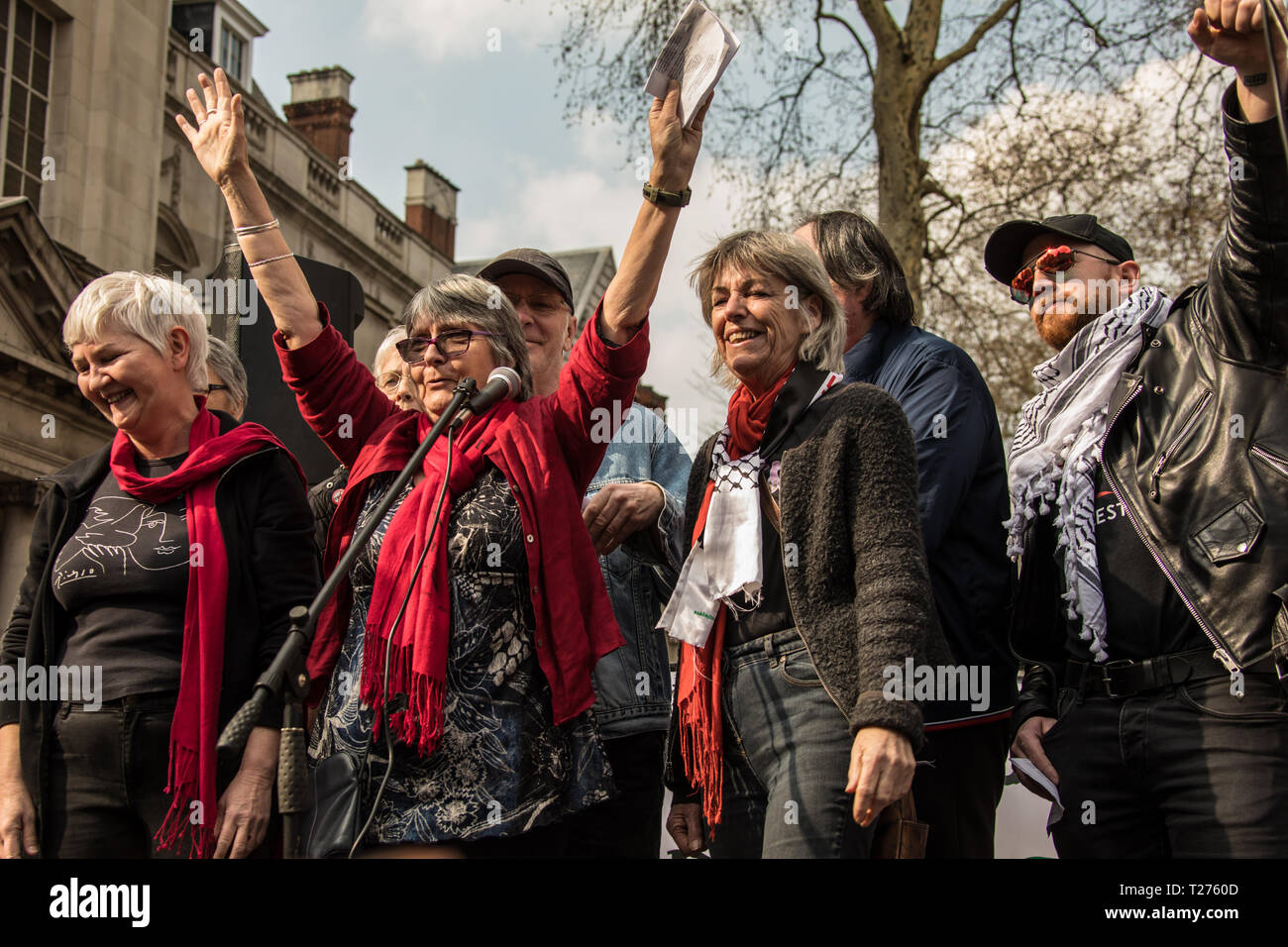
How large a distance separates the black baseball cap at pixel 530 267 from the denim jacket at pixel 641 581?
0.51 metres

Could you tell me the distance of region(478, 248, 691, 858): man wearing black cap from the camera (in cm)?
335

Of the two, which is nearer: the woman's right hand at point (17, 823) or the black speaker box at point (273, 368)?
the woman's right hand at point (17, 823)

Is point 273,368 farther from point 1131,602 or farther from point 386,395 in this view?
point 1131,602

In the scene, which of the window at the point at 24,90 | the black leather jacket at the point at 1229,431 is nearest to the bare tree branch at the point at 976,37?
the window at the point at 24,90

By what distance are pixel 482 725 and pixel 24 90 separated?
13665mm

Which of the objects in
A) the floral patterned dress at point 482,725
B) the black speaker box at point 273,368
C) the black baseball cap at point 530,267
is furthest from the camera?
the black speaker box at point 273,368

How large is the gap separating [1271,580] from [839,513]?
93 cm

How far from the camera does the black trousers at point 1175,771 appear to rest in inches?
106

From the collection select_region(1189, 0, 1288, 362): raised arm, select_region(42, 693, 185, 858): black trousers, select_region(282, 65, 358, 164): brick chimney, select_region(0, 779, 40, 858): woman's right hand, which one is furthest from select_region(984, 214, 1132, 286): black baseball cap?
select_region(282, 65, 358, 164): brick chimney

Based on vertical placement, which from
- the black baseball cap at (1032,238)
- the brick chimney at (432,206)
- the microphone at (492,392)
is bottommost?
the microphone at (492,392)

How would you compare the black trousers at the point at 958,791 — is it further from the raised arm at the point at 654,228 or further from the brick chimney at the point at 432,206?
the brick chimney at the point at 432,206

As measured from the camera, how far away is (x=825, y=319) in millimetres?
3129

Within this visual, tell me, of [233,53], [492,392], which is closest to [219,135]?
[492,392]
